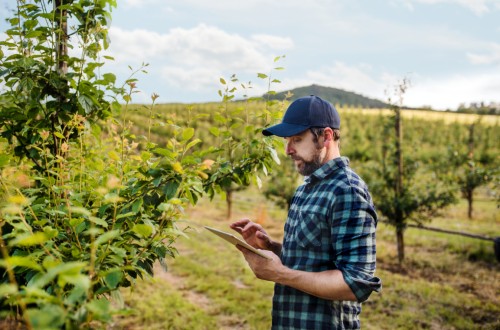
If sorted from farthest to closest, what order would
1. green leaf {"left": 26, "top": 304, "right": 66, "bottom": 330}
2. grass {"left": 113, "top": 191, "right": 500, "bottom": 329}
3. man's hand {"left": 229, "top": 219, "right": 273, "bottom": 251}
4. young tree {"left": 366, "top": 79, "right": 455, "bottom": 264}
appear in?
1. young tree {"left": 366, "top": 79, "right": 455, "bottom": 264}
2. grass {"left": 113, "top": 191, "right": 500, "bottom": 329}
3. man's hand {"left": 229, "top": 219, "right": 273, "bottom": 251}
4. green leaf {"left": 26, "top": 304, "right": 66, "bottom": 330}

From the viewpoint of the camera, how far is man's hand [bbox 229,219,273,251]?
236 centimetres

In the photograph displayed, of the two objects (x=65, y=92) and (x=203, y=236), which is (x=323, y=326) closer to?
(x=65, y=92)

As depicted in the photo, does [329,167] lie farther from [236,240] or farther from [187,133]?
[187,133]

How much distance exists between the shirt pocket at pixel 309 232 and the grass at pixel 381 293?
148cm

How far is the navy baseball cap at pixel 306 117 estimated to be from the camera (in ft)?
6.88

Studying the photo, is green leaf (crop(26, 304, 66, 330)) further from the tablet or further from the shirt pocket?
the shirt pocket

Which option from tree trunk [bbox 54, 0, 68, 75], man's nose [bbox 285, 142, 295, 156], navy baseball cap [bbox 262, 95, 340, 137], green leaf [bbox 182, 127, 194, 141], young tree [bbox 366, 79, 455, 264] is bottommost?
young tree [bbox 366, 79, 455, 264]

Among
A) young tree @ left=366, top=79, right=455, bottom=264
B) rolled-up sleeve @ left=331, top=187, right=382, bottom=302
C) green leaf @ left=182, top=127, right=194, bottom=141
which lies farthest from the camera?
young tree @ left=366, top=79, right=455, bottom=264

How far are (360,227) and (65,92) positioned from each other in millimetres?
1865

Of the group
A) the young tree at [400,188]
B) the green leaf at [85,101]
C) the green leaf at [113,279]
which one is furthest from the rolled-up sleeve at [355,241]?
the young tree at [400,188]

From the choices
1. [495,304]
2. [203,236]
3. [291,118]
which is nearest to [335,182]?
[291,118]

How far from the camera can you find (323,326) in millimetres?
1901

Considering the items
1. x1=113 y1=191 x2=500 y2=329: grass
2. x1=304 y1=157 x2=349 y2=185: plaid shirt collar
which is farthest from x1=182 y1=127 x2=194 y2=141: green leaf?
x1=113 y1=191 x2=500 y2=329: grass

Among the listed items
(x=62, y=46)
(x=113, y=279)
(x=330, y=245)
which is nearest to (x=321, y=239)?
(x=330, y=245)
